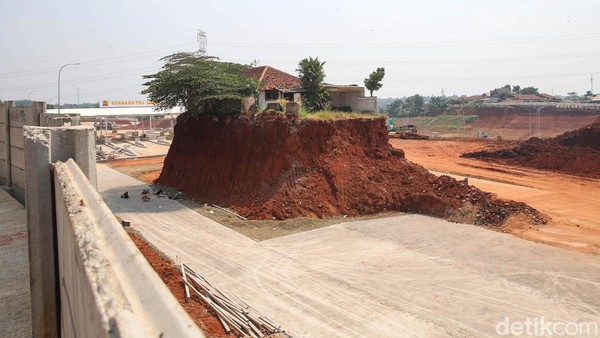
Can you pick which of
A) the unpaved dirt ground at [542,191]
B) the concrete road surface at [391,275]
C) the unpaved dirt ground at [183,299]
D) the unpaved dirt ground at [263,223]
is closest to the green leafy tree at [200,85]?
the unpaved dirt ground at [263,223]

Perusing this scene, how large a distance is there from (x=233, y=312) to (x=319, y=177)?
10927mm

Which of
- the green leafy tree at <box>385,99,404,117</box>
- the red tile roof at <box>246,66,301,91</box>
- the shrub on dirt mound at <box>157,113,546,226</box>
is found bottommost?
the shrub on dirt mound at <box>157,113,546,226</box>

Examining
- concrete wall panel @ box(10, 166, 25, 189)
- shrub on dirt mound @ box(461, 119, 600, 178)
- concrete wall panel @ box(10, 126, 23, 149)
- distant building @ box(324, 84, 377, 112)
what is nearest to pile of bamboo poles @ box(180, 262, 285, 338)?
concrete wall panel @ box(10, 166, 25, 189)

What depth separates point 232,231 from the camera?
1631 centimetres

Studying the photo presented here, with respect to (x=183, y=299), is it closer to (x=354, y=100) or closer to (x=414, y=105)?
(x=354, y=100)

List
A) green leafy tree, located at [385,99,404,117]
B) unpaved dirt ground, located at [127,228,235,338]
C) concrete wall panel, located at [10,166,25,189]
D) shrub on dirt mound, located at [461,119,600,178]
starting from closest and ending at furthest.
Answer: unpaved dirt ground, located at [127,228,235,338]
concrete wall panel, located at [10,166,25,189]
shrub on dirt mound, located at [461,119,600,178]
green leafy tree, located at [385,99,404,117]

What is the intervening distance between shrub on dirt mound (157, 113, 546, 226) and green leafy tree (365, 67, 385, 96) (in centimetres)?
547

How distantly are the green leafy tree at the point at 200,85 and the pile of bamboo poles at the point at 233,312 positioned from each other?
1230 centimetres

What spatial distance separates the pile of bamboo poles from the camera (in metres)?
8.66

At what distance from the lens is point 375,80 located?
28531 millimetres

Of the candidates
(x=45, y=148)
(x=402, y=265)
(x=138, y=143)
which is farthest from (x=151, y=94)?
(x=138, y=143)

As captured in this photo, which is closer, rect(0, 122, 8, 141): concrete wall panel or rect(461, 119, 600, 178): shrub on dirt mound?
rect(0, 122, 8, 141): concrete wall panel

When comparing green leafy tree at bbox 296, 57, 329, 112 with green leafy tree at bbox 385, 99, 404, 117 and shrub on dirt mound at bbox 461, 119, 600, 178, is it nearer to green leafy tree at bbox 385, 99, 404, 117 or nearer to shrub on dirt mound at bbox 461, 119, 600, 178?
shrub on dirt mound at bbox 461, 119, 600, 178

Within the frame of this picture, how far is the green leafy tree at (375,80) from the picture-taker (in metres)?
28.4
